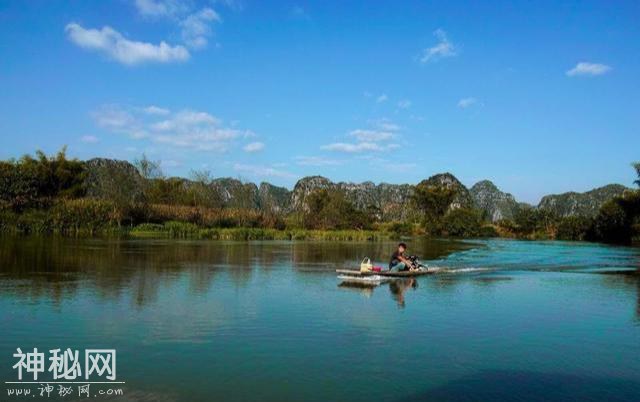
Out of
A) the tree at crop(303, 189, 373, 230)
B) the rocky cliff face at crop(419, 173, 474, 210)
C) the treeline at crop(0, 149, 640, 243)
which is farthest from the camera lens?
the rocky cliff face at crop(419, 173, 474, 210)

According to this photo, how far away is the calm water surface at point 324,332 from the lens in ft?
23.7

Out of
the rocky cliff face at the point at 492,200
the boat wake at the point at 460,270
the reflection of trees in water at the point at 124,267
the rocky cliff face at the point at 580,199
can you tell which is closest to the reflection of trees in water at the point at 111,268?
the reflection of trees in water at the point at 124,267

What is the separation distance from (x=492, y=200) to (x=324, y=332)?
160 meters

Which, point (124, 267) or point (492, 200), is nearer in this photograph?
point (124, 267)

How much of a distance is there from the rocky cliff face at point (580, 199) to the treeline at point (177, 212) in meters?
75.8

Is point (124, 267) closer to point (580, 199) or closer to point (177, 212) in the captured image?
point (177, 212)

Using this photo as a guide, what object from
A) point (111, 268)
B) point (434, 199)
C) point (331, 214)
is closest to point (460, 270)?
point (111, 268)

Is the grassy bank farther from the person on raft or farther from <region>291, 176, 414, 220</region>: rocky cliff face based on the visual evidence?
<region>291, 176, 414, 220</region>: rocky cliff face

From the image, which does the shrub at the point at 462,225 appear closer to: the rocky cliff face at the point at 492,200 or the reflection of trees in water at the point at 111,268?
the reflection of trees in water at the point at 111,268

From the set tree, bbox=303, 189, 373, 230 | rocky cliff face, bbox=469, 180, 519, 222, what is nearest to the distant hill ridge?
rocky cliff face, bbox=469, 180, 519, 222

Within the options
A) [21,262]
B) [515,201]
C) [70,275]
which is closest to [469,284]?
[70,275]

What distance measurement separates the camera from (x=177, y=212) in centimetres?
4519

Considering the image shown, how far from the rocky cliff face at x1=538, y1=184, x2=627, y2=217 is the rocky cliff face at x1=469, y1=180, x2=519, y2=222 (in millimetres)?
8486

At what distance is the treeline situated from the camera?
131ft
